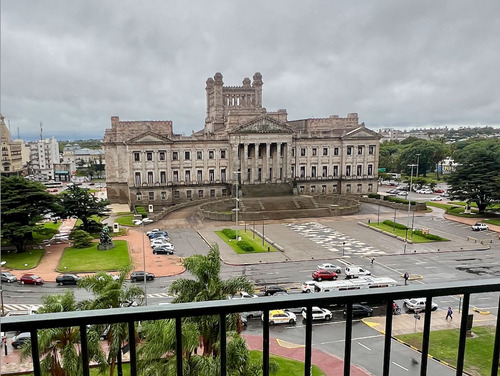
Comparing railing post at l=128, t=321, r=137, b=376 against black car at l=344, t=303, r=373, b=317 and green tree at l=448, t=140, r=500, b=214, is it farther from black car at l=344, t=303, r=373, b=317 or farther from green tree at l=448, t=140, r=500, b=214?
green tree at l=448, t=140, r=500, b=214

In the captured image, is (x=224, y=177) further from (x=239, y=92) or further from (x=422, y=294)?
(x=422, y=294)

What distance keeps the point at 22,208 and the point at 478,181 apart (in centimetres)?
4753

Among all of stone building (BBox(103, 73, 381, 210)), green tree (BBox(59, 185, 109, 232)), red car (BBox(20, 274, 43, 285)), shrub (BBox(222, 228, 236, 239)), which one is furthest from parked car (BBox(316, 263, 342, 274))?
stone building (BBox(103, 73, 381, 210))

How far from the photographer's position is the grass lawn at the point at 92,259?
30.7 m

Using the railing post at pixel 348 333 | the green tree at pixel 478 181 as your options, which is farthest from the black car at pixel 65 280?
the green tree at pixel 478 181

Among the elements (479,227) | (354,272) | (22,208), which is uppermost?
(22,208)

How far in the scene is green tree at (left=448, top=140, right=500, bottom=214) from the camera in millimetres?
49656

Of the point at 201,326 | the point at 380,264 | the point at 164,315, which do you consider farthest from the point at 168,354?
the point at 380,264

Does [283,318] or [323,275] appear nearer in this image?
[283,318]

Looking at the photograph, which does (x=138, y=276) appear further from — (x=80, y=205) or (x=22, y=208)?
(x=80, y=205)

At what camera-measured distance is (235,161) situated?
62406mm

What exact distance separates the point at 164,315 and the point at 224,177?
202ft

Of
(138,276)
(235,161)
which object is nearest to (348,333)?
(138,276)

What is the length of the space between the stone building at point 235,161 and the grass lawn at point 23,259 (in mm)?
25530
